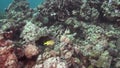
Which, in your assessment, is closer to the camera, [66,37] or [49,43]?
[49,43]

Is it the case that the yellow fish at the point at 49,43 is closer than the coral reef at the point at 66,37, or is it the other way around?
the coral reef at the point at 66,37

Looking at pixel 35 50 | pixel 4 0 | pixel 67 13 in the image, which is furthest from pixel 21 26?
pixel 4 0

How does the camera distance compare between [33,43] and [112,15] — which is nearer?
[33,43]

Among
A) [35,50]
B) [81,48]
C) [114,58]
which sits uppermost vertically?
[35,50]

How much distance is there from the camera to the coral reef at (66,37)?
20.0 ft

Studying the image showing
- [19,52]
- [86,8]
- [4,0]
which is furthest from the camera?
[4,0]

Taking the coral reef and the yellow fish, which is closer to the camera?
the coral reef

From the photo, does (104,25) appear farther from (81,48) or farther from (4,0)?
(4,0)

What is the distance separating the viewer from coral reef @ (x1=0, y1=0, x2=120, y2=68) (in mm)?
6102

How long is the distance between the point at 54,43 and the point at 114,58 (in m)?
2.02

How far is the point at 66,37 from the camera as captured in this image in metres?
7.19

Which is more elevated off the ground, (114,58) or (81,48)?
(81,48)

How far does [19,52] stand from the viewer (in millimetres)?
6242

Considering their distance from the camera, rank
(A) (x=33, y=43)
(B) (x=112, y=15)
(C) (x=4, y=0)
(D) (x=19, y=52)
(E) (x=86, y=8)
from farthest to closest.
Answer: (C) (x=4, y=0), (E) (x=86, y=8), (B) (x=112, y=15), (A) (x=33, y=43), (D) (x=19, y=52)
